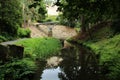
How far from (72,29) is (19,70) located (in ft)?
205

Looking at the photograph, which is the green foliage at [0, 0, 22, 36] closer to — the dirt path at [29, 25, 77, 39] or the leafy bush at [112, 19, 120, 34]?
the leafy bush at [112, 19, 120, 34]

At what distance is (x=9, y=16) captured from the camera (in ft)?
132

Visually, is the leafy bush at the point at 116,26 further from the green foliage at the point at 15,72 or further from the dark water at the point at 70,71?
the green foliage at the point at 15,72

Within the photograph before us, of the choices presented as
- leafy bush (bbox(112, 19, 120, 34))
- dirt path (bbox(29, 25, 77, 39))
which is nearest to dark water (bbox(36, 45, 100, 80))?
leafy bush (bbox(112, 19, 120, 34))

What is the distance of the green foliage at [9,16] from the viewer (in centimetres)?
3974

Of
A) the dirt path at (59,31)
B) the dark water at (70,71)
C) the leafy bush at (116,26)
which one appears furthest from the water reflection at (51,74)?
the dirt path at (59,31)

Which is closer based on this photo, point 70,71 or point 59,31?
point 70,71

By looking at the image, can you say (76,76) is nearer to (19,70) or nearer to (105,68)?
(105,68)

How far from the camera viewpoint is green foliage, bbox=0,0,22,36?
3974 centimetres

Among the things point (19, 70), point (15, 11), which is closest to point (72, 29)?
point (15, 11)

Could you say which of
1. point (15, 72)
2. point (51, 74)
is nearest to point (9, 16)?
point (51, 74)

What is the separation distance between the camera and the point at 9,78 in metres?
15.8

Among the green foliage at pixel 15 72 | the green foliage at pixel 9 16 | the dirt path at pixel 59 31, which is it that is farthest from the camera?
the dirt path at pixel 59 31

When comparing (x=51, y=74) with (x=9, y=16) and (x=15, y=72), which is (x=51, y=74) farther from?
(x=9, y=16)
